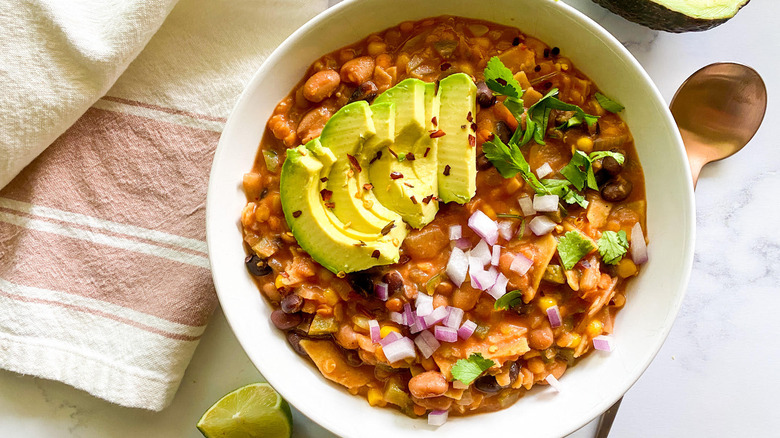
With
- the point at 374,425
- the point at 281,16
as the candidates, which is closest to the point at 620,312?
the point at 374,425

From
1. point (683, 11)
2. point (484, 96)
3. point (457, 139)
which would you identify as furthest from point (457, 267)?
point (683, 11)

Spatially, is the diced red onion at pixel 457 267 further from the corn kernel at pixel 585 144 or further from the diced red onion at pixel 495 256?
the corn kernel at pixel 585 144

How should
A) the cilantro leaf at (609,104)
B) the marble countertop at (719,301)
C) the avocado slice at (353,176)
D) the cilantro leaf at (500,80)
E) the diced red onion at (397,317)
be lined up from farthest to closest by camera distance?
1. the marble countertop at (719,301)
2. the cilantro leaf at (609,104)
3. the diced red onion at (397,317)
4. the cilantro leaf at (500,80)
5. the avocado slice at (353,176)

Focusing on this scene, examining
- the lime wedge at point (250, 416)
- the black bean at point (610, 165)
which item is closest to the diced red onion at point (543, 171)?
the black bean at point (610, 165)

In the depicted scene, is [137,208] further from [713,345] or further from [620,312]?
[713,345]

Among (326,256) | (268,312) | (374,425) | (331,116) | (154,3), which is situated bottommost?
(374,425)

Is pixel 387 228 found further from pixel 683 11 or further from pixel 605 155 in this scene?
pixel 683 11

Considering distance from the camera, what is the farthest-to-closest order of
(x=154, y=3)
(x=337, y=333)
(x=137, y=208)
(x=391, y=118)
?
(x=137, y=208), (x=154, y=3), (x=337, y=333), (x=391, y=118)

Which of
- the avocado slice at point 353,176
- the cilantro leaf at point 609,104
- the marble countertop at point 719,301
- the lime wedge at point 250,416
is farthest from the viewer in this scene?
the marble countertop at point 719,301
